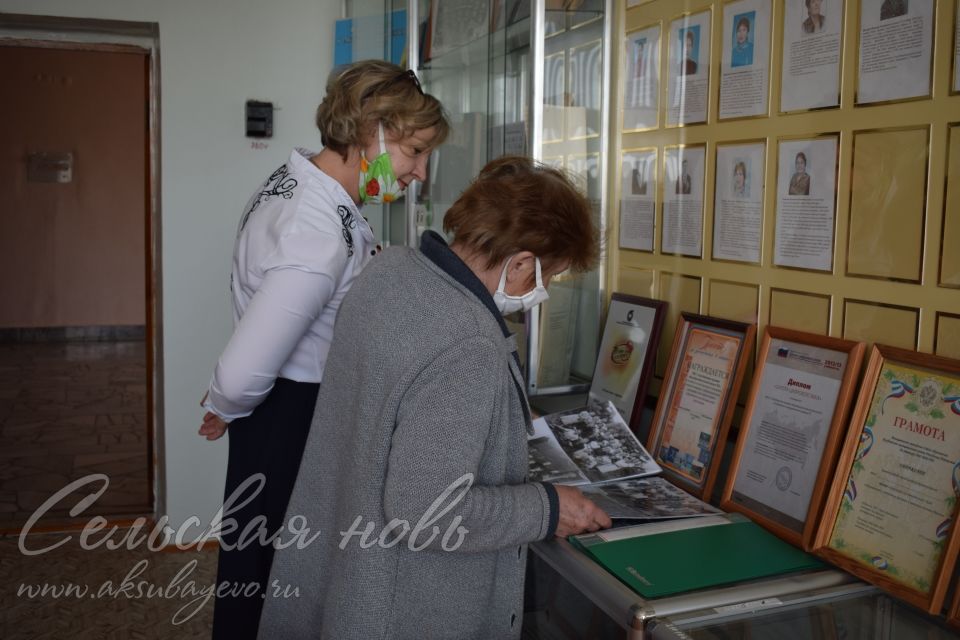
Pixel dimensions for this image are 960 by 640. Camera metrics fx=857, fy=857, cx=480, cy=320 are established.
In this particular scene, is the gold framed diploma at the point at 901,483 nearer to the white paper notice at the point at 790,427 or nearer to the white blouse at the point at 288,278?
the white paper notice at the point at 790,427

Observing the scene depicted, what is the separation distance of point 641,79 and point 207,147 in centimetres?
217

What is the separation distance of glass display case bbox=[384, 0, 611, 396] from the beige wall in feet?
22.1

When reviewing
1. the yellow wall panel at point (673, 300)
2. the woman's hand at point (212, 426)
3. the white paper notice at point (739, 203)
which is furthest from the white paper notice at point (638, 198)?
the woman's hand at point (212, 426)

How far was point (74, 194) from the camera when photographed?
8516mm

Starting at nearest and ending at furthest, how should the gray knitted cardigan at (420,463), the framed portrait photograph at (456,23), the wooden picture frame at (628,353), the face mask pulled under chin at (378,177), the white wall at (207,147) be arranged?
1. the gray knitted cardigan at (420,463)
2. the face mask pulled under chin at (378,177)
3. the wooden picture frame at (628,353)
4. the framed portrait photograph at (456,23)
5. the white wall at (207,147)

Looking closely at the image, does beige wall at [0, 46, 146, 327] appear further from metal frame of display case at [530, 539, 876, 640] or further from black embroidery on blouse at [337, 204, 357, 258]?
metal frame of display case at [530, 539, 876, 640]

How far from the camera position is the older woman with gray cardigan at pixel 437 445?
124cm

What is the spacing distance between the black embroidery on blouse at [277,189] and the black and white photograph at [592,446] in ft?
2.49

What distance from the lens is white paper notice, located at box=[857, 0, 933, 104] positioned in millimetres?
1414

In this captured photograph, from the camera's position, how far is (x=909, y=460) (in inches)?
53.5

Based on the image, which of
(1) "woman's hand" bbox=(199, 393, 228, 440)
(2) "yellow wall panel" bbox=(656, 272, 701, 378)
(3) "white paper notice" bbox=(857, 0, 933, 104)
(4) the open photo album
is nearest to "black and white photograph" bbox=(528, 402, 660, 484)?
(4) the open photo album

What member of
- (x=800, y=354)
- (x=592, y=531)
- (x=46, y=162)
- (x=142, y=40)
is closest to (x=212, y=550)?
(x=142, y=40)

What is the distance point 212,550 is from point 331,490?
2.73m

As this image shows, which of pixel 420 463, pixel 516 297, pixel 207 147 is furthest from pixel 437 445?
pixel 207 147
